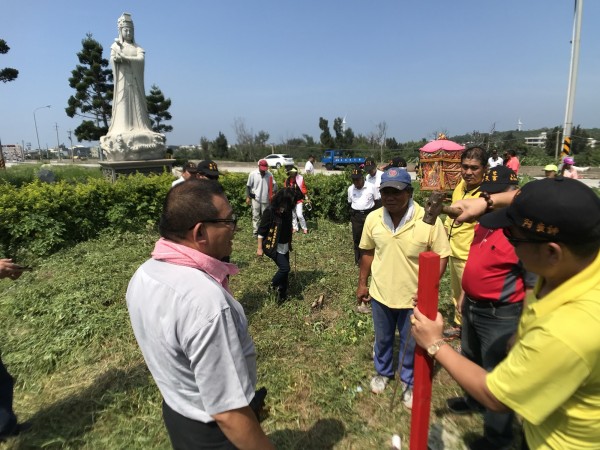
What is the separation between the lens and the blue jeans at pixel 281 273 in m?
4.73

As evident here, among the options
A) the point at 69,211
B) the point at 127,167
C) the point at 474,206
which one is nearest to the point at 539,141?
the point at 127,167

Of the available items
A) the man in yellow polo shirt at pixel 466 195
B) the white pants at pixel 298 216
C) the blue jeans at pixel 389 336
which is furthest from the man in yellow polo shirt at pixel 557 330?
the white pants at pixel 298 216

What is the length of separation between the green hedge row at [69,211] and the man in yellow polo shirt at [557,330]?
737cm

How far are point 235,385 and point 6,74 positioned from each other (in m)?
19.4

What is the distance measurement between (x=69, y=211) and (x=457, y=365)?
7.68 m

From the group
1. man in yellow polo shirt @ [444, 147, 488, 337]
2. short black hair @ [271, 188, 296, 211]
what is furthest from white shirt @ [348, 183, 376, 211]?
man in yellow polo shirt @ [444, 147, 488, 337]

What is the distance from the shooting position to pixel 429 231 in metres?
2.75

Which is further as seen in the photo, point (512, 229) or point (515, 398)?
point (512, 229)

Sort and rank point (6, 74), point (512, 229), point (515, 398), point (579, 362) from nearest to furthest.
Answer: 1. point (579, 362)
2. point (515, 398)
3. point (512, 229)
4. point (6, 74)

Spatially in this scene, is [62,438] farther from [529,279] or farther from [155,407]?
[529,279]

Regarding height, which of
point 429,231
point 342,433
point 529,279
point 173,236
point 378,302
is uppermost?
point 173,236

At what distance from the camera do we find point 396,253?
9.29 ft

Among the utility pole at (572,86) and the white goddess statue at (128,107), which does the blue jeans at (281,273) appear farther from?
the utility pole at (572,86)

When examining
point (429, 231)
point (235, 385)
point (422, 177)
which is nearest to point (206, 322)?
point (235, 385)
